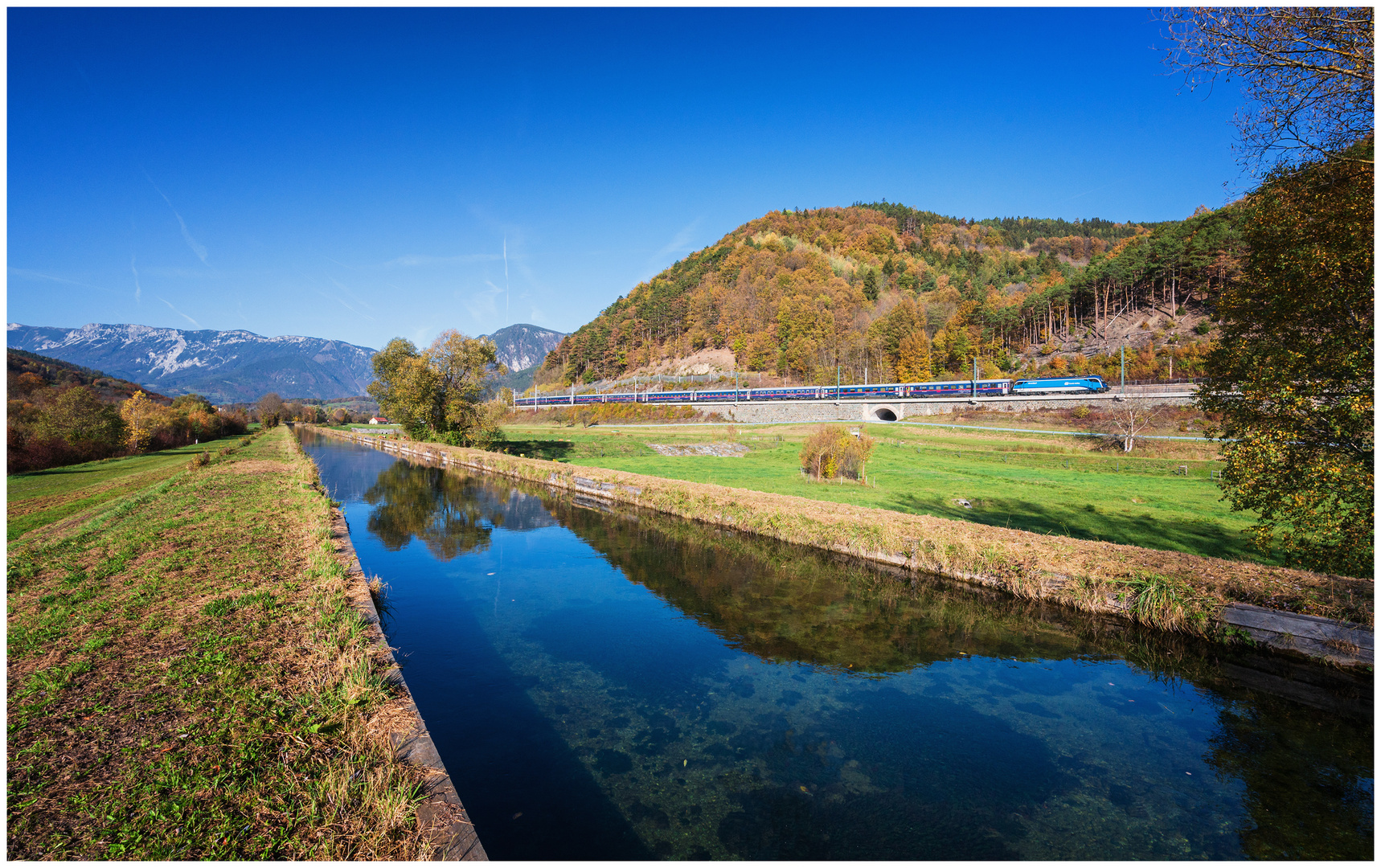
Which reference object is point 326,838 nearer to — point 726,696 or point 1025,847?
point 726,696

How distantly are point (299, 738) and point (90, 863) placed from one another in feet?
5.38

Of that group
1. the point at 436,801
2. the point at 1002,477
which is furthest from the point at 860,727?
the point at 1002,477

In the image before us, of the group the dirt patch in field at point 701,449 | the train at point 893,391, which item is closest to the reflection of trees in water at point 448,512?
the dirt patch in field at point 701,449

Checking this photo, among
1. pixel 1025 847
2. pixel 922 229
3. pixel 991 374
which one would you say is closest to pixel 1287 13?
pixel 1025 847

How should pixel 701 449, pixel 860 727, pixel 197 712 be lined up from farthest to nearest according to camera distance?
pixel 701 449
pixel 860 727
pixel 197 712

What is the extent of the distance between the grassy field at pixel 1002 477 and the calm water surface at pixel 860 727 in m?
6.99

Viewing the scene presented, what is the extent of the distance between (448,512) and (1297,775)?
25.8 meters

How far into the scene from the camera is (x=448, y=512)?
2477 cm

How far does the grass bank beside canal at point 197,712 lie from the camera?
437 cm

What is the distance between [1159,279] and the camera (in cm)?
9156

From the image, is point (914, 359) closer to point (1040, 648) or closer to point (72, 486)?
point (1040, 648)

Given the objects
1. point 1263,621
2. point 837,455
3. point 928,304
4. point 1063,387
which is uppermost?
point 928,304

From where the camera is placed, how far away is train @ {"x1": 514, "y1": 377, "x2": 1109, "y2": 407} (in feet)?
198

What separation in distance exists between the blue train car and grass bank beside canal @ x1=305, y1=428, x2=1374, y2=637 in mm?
52602
